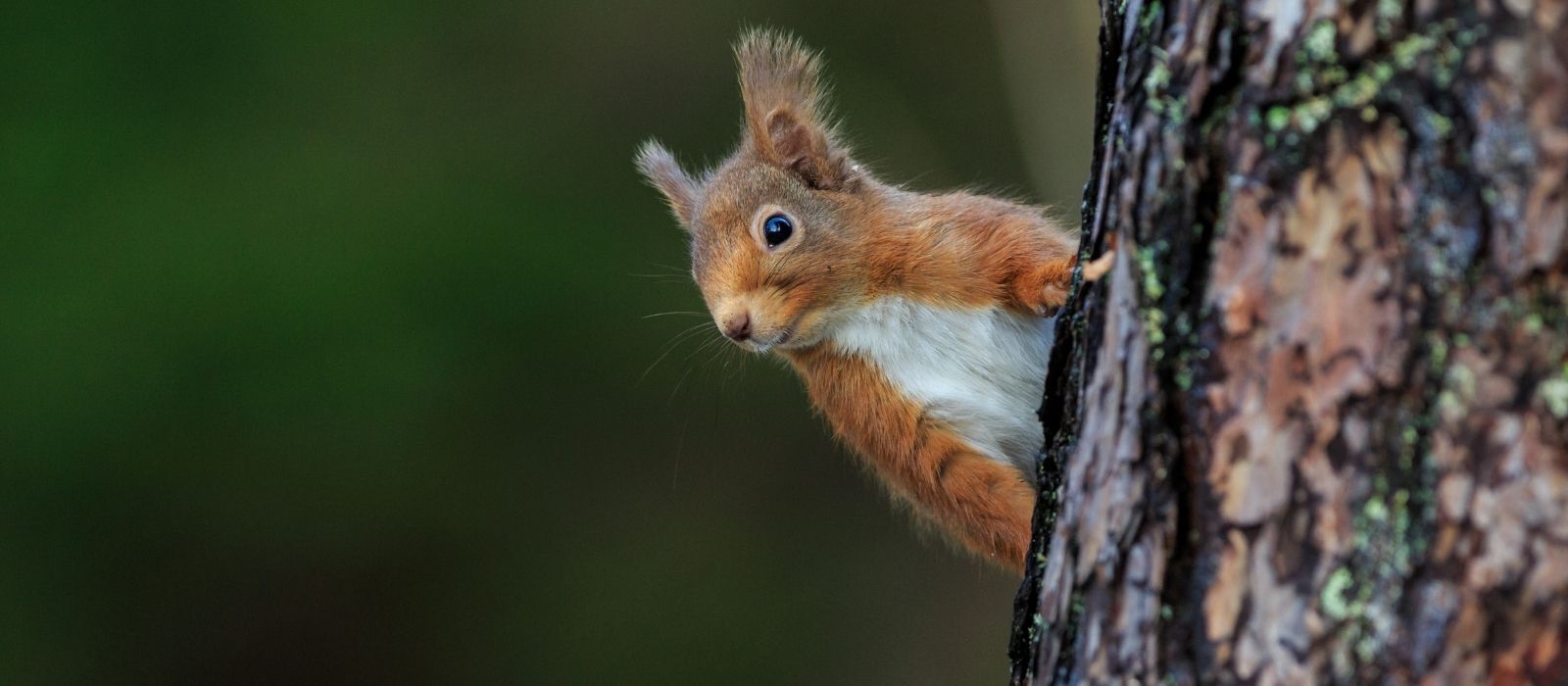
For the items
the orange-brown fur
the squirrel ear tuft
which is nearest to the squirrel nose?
the orange-brown fur

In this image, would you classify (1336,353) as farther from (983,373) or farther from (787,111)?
(787,111)

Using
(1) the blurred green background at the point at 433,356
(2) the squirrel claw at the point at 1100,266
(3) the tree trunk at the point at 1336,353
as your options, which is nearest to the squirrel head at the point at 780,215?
(2) the squirrel claw at the point at 1100,266

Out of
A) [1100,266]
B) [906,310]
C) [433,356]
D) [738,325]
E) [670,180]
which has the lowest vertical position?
[1100,266]

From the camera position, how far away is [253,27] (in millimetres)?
4680

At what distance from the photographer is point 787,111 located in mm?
2783

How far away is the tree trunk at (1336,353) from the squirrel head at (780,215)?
1239mm

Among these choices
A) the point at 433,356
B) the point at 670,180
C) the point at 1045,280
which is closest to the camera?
the point at 1045,280

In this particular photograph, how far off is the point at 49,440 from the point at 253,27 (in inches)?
57.0

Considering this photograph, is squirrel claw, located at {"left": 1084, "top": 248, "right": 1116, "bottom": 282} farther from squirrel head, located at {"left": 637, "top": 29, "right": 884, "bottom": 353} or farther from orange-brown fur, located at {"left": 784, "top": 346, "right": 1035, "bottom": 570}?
squirrel head, located at {"left": 637, "top": 29, "right": 884, "bottom": 353}

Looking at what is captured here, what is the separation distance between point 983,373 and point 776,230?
18.9 inches

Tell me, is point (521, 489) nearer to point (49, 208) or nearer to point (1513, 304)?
point (49, 208)

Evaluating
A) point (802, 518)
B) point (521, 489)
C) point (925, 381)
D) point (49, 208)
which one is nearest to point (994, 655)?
point (802, 518)

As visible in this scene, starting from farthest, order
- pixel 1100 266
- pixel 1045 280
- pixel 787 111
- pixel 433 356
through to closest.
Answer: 1. pixel 433 356
2. pixel 787 111
3. pixel 1045 280
4. pixel 1100 266

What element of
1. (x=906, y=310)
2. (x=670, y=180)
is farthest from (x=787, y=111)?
(x=906, y=310)
